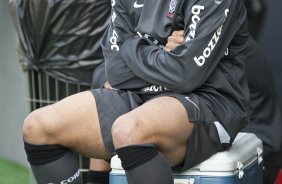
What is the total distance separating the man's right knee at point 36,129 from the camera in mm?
2893

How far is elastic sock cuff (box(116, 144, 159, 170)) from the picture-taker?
2.63m

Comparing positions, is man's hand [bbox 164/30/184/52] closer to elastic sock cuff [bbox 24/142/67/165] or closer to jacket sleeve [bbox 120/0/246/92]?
jacket sleeve [bbox 120/0/246/92]

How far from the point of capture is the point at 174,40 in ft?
9.87

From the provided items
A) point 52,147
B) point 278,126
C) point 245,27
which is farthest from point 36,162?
point 278,126

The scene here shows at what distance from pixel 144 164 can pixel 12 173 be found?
3.07m

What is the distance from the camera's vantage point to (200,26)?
2881mm

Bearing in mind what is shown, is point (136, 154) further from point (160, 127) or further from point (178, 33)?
point (178, 33)

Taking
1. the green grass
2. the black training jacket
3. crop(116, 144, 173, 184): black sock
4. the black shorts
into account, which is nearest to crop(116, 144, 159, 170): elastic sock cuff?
crop(116, 144, 173, 184): black sock

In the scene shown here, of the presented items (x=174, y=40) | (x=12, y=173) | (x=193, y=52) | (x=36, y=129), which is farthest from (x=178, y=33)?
(x=12, y=173)

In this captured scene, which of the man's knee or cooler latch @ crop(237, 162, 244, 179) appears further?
cooler latch @ crop(237, 162, 244, 179)

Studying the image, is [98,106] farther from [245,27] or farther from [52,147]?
[245,27]

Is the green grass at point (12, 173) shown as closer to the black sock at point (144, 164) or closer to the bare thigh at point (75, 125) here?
the bare thigh at point (75, 125)

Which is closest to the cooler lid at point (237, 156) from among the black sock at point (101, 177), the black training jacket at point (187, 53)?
the black training jacket at point (187, 53)

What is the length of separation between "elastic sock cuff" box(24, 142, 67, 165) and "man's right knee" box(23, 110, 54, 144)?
0.02 m
